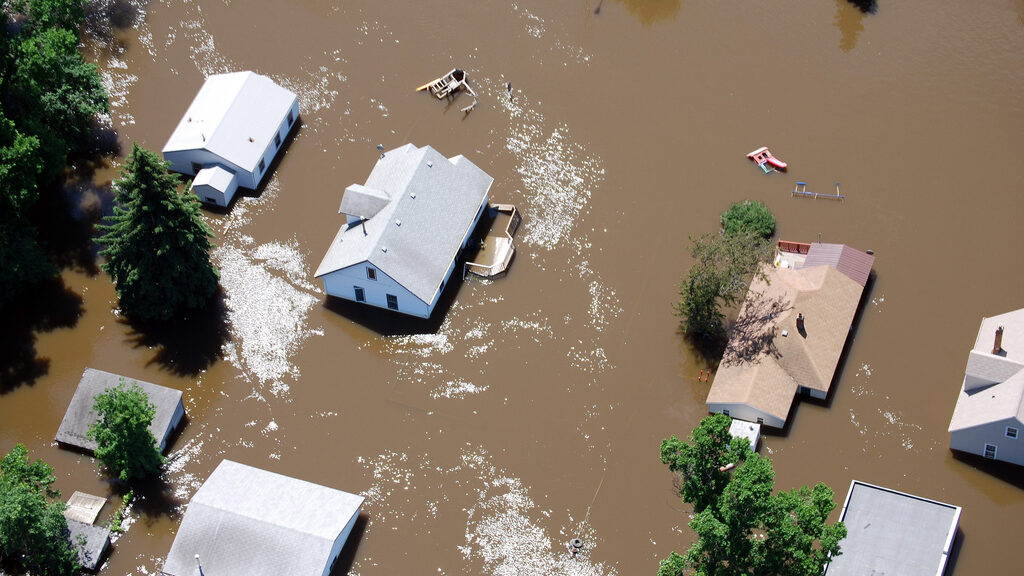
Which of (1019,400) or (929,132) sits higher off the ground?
(929,132)

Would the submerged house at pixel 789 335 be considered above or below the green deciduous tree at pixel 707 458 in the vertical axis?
above

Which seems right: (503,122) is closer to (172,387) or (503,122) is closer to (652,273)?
(652,273)

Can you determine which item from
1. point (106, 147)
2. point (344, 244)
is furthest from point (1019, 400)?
point (106, 147)

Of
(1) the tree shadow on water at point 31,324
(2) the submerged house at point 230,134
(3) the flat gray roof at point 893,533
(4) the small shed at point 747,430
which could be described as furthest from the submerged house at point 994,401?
(1) the tree shadow on water at point 31,324

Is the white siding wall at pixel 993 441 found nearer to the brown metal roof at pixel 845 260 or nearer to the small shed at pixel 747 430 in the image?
the brown metal roof at pixel 845 260

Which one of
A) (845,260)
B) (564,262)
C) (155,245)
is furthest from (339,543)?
(845,260)

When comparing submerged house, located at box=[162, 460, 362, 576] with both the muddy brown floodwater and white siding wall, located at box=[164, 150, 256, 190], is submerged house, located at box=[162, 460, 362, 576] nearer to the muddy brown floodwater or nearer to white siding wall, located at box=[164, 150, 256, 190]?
the muddy brown floodwater
